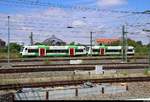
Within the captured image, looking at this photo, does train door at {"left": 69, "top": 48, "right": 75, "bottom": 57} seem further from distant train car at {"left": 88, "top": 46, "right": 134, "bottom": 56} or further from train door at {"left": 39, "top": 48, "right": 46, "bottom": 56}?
distant train car at {"left": 88, "top": 46, "right": 134, "bottom": 56}

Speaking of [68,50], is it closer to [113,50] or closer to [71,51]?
[71,51]

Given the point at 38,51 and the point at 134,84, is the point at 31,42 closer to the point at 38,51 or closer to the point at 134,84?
the point at 38,51

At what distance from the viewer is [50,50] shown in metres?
75.8

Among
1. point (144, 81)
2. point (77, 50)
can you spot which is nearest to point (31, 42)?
point (77, 50)

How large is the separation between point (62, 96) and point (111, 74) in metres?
14.1

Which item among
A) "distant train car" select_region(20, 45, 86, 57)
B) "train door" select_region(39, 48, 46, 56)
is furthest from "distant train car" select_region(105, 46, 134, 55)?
"train door" select_region(39, 48, 46, 56)

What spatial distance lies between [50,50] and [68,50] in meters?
4.12

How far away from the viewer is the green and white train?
74.2m

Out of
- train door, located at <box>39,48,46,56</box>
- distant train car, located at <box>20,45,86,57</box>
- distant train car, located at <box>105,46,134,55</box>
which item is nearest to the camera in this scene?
distant train car, located at <box>20,45,86,57</box>

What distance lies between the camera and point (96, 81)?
28.9 metres

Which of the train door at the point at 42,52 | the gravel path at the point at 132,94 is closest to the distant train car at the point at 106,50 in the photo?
the train door at the point at 42,52

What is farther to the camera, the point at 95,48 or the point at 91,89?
the point at 95,48

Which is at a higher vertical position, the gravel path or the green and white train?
the green and white train

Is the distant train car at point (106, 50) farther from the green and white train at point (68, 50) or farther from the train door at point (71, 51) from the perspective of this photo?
the train door at point (71, 51)
